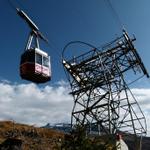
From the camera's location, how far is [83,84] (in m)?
38.2

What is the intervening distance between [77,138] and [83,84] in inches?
792

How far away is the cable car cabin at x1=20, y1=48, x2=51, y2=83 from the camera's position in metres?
24.2

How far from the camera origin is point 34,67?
80.3 feet

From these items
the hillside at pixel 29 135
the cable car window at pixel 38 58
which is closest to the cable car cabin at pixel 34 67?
the cable car window at pixel 38 58

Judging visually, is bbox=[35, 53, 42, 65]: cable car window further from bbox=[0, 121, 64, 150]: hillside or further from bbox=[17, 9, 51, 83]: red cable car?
bbox=[0, 121, 64, 150]: hillside

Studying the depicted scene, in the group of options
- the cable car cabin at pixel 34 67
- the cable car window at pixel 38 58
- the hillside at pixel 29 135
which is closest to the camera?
the cable car cabin at pixel 34 67

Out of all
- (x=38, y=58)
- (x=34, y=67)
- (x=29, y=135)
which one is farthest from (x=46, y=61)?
(x=29, y=135)

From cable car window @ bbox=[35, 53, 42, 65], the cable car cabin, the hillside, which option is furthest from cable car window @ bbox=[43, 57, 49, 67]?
the hillside

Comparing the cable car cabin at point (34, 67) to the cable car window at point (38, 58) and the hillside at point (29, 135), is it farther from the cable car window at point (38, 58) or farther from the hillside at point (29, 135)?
the hillside at point (29, 135)

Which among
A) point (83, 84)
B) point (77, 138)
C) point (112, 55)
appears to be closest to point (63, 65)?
point (83, 84)

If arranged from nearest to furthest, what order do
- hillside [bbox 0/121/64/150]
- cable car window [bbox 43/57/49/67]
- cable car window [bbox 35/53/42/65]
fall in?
cable car window [bbox 35/53/42/65] → cable car window [bbox 43/57/49/67] → hillside [bbox 0/121/64/150]

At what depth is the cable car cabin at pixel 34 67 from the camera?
79.3 feet

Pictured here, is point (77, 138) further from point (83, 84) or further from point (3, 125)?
point (83, 84)

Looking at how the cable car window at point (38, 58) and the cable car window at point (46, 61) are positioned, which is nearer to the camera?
the cable car window at point (38, 58)
